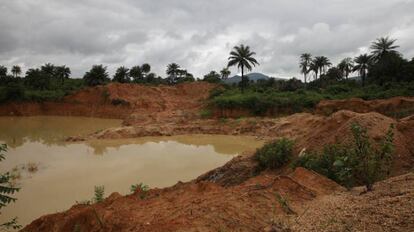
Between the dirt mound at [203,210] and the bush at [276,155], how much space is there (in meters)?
3.81

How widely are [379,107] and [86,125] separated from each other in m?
29.8

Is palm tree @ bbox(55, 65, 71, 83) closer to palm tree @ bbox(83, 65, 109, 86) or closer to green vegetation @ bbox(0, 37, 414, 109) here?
green vegetation @ bbox(0, 37, 414, 109)

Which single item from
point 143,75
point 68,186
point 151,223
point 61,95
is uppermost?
point 143,75

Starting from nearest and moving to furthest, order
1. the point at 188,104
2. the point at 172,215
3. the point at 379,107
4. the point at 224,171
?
the point at 172,215
the point at 224,171
the point at 379,107
the point at 188,104

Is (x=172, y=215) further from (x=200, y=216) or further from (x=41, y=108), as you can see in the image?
(x=41, y=108)

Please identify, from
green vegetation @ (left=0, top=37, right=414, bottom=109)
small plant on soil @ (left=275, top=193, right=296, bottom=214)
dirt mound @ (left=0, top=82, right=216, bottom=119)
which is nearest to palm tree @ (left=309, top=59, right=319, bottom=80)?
green vegetation @ (left=0, top=37, right=414, bottom=109)

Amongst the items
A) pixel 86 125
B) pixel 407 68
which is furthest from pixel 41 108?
pixel 407 68

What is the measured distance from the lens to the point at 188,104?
4506 cm

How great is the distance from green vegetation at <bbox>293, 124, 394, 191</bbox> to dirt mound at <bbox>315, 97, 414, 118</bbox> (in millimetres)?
15349

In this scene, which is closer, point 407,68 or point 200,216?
point 200,216

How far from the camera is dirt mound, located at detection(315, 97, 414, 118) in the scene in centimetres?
2387

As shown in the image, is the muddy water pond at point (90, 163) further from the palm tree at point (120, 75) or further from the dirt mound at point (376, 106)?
the palm tree at point (120, 75)

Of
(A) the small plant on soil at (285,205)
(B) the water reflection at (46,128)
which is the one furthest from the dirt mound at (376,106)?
(B) the water reflection at (46,128)

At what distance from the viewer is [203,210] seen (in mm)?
5582
